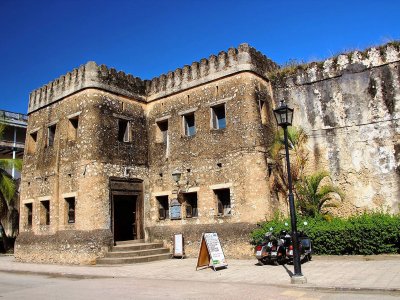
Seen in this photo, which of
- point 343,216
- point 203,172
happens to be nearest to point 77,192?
point 203,172

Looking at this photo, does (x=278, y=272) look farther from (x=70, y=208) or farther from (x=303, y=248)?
(x=70, y=208)

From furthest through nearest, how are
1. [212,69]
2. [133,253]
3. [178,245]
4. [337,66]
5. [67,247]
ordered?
[212,69] → [67,247] → [178,245] → [337,66] → [133,253]

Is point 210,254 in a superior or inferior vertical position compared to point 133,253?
superior

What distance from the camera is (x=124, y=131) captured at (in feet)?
62.4

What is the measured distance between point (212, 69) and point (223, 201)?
5.87 meters

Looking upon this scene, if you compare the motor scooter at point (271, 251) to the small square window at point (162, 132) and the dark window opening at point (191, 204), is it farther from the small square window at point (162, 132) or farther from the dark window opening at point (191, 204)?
the small square window at point (162, 132)

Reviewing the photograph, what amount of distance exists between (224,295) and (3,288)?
6508 mm

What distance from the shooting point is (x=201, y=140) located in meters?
17.5

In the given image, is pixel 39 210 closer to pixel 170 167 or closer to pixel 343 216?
pixel 170 167

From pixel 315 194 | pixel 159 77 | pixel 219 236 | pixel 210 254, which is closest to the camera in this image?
pixel 210 254

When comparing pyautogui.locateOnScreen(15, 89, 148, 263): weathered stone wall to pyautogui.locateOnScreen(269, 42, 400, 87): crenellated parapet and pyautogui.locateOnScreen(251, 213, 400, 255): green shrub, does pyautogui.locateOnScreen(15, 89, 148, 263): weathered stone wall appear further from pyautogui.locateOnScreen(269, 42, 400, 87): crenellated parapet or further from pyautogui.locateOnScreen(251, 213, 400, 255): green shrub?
pyautogui.locateOnScreen(269, 42, 400, 87): crenellated parapet

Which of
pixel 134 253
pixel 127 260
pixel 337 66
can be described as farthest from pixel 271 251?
pixel 337 66

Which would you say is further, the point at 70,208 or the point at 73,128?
the point at 73,128

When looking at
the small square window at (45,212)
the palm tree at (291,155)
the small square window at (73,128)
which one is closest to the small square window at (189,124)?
the palm tree at (291,155)
